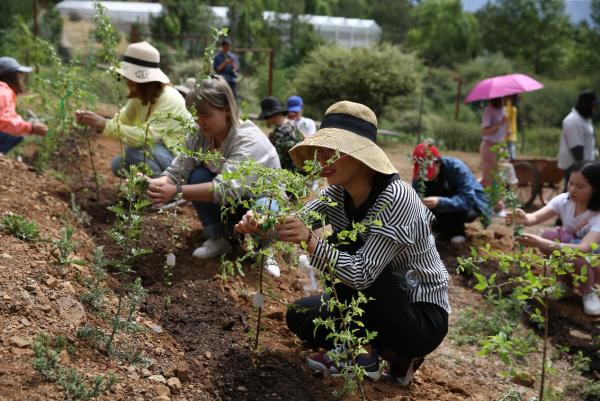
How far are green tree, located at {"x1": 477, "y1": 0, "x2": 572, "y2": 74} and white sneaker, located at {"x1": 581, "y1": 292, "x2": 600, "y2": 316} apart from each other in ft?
94.2

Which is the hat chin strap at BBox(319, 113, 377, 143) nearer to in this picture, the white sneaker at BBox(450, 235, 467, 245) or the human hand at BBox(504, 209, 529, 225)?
the human hand at BBox(504, 209, 529, 225)

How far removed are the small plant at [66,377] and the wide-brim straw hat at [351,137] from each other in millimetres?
1139

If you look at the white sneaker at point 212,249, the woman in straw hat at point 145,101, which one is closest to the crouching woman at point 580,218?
the white sneaker at point 212,249

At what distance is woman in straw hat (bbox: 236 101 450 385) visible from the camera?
97.8 inches

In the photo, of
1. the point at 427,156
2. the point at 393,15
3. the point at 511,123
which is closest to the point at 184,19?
the point at 511,123

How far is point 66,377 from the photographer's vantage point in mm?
2109

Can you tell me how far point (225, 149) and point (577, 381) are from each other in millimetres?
2335

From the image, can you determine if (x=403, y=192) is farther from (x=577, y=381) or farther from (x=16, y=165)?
(x=16, y=165)

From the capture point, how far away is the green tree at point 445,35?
34.3 meters

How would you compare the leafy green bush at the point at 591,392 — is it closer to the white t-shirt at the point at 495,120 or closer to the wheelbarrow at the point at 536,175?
the white t-shirt at the point at 495,120

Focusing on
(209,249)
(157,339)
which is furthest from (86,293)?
(209,249)

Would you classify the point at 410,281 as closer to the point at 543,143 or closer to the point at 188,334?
the point at 188,334

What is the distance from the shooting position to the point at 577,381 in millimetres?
3592

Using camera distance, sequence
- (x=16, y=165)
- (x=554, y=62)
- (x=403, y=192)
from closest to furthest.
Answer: (x=403, y=192)
(x=16, y=165)
(x=554, y=62)
